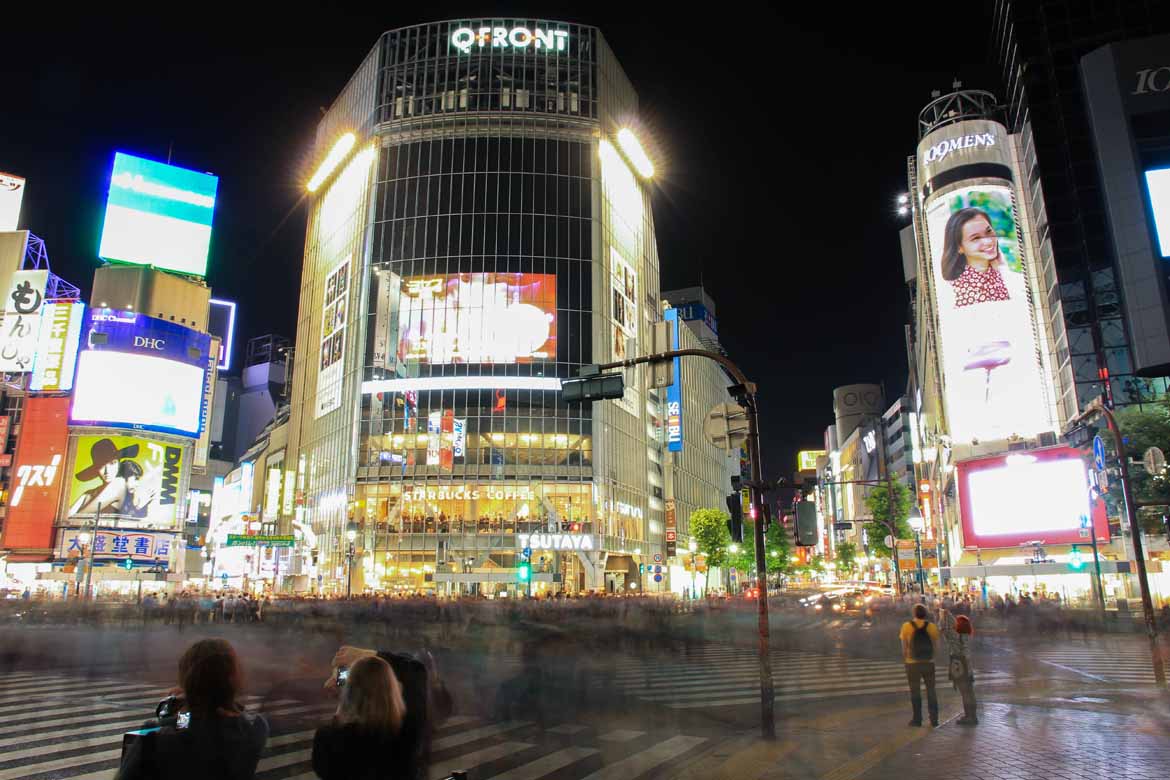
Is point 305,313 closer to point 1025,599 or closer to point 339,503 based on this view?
point 339,503

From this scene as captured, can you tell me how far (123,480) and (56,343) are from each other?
48.3ft

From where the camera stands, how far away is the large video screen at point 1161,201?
132 feet

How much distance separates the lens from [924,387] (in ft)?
338

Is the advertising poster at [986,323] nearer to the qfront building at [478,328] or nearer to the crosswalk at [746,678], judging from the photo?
the qfront building at [478,328]

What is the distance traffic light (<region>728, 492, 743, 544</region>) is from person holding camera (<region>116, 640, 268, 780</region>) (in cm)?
1014

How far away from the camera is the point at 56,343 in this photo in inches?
2869

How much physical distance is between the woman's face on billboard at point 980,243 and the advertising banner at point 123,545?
7864 centimetres

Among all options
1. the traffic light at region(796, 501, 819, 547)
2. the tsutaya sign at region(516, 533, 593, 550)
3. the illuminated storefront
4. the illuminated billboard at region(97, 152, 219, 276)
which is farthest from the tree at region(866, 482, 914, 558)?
the illuminated billboard at region(97, 152, 219, 276)

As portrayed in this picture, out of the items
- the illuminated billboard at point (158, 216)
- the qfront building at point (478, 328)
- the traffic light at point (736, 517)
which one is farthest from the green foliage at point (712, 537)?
the traffic light at point (736, 517)

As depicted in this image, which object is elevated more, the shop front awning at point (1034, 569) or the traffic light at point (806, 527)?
the traffic light at point (806, 527)

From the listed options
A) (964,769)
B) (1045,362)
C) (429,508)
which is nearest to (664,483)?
(429,508)

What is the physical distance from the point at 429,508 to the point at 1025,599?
4817 cm

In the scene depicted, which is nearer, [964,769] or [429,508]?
[964,769]

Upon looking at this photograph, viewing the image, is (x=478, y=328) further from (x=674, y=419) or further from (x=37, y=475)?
(x=37, y=475)
